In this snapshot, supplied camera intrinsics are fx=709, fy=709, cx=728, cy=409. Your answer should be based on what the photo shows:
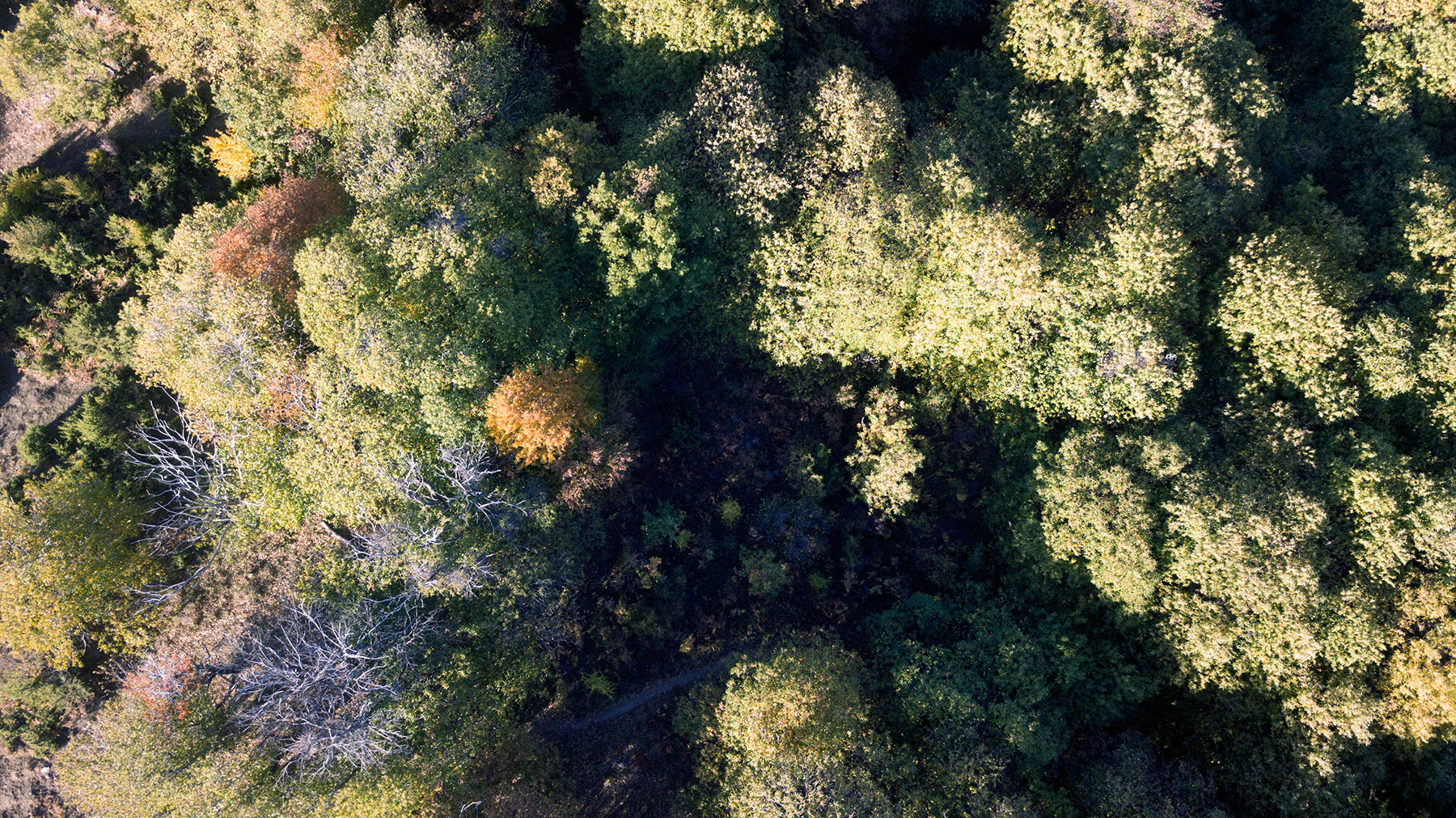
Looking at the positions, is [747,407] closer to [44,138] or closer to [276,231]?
[276,231]

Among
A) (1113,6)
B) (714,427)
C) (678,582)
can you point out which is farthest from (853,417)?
(1113,6)

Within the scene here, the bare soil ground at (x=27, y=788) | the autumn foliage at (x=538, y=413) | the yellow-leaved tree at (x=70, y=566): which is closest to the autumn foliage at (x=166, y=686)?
the yellow-leaved tree at (x=70, y=566)

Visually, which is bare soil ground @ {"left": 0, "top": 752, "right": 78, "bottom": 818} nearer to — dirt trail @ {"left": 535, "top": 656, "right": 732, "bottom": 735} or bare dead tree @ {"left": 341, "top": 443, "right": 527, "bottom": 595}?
bare dead tree @ {"left": 341, "top": 443, "right": 527, "bottom": 595}

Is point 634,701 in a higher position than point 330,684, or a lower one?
lower

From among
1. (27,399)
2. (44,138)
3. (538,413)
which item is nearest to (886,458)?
(538,413)

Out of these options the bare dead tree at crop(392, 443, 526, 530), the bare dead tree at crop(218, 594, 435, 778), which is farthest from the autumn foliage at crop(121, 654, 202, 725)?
the bare dead tree at crop(392, 443, 526, 530)

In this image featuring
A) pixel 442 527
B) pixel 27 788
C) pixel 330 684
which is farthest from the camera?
pixel 27 788
